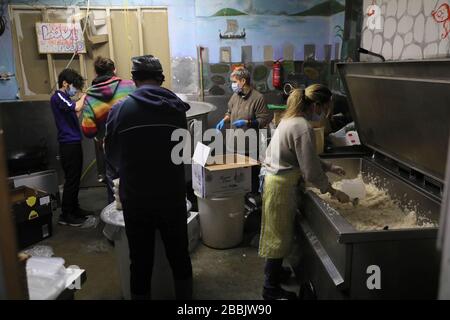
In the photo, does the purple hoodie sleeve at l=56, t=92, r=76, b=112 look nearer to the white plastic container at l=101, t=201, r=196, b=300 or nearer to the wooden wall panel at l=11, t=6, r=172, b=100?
the wooden wall panel at l=11, t=6, r=172, b=100

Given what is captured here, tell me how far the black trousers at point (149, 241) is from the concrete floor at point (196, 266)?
1.76 ft

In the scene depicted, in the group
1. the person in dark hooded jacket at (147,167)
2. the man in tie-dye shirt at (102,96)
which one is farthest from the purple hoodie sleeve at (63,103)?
the person in dark hooded jacket at (147,167)

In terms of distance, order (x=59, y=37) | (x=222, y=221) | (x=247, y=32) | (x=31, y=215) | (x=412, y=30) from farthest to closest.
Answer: (x=247, y=32)
(x=59, y=37)
(x=31, y=215)
(x=222, y=221)
(x=412, y=30)

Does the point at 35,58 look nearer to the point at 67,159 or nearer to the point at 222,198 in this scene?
the point at 67,159

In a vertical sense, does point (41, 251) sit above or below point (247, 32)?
below

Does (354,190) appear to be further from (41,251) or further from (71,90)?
(71,90)

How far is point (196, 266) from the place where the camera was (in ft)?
9.55

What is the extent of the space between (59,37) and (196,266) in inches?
129

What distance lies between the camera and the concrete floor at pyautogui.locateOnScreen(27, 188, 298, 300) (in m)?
2.59

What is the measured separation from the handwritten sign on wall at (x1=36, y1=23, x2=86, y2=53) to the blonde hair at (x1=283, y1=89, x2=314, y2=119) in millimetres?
3262

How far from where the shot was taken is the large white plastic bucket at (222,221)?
303 centimetres

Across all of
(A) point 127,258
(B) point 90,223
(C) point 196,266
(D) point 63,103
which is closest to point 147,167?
(A) point 127,258

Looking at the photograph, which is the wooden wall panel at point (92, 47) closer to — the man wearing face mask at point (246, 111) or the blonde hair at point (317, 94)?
the man wearing face mask at point (246, 111)

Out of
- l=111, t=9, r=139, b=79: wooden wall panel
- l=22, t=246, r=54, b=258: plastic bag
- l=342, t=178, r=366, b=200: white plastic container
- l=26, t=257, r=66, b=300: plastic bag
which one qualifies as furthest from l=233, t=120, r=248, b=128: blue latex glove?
l=26, t=257, r=66, b=300: plastic bag
